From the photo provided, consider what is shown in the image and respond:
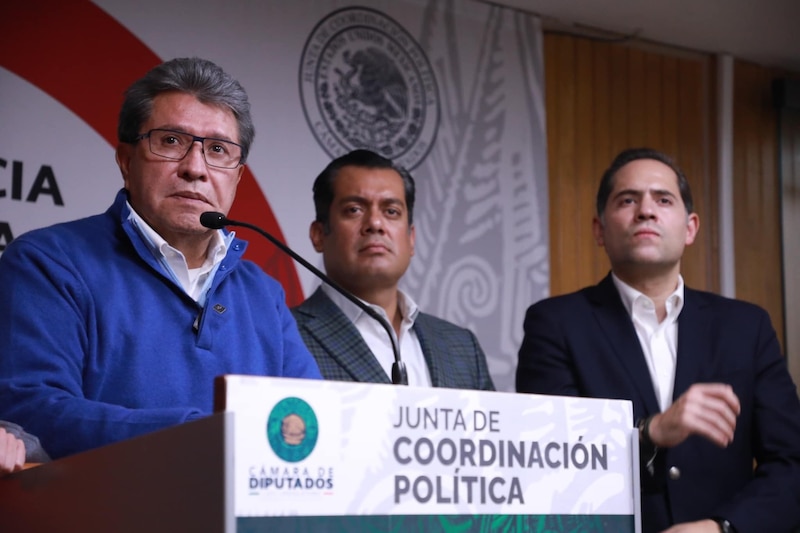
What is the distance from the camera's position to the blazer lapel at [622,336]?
2656mm

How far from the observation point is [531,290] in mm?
4199

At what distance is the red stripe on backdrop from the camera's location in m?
3.04

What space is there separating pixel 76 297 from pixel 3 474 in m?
0.37

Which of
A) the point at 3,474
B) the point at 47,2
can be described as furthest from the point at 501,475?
the point at 47,2

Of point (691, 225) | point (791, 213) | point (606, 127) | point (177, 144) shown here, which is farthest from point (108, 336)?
point (791, 213)

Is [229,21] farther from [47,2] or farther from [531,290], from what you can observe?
[531,290]

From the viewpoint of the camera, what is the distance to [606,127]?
4648 millimetres

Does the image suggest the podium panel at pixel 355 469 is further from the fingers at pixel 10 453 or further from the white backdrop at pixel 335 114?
the white backdrop at pixel 335 114

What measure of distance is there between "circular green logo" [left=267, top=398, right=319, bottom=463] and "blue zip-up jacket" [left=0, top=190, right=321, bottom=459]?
40 centimetres

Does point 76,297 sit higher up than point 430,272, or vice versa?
point 430,272

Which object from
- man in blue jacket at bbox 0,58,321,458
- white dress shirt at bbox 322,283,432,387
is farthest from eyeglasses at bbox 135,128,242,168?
white dress shirt at bbox 322,283,432,387

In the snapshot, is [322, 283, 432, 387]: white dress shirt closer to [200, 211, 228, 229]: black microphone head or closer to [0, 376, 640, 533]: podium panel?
[200, 211, 228, 229]: black microphone head

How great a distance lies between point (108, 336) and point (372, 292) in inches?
52.5

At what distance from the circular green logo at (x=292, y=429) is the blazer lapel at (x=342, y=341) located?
61.3 inches
